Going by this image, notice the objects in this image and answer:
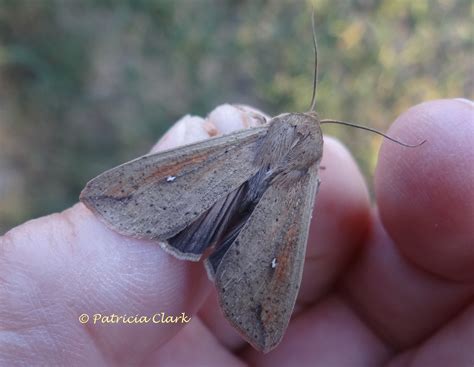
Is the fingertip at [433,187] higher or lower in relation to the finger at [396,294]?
higher

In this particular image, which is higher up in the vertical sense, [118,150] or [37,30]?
[37,30]

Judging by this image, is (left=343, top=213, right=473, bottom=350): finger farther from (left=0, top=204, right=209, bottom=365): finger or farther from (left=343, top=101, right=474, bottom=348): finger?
(left=0, top=204, right=209, bottom=365): finger

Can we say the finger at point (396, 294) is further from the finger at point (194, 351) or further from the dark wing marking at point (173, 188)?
the dark wing marking at point (173, 188)

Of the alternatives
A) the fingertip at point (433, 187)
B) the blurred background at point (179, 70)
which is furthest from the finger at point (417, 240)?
the blurred background at point (179, 70)

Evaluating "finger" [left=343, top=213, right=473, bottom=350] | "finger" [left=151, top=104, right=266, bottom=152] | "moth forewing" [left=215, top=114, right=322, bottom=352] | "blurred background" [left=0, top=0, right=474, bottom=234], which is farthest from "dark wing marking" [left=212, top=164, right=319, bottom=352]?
"blurred background" [left=0, top=0, right=474, bottom=234]

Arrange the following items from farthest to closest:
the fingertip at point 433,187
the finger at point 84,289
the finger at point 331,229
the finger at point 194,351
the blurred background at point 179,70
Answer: the blurred background at point 179,70
the finger at point 331,229
the finger at point 194,351
the fingertip at point 433,187
the finger at point 84,289

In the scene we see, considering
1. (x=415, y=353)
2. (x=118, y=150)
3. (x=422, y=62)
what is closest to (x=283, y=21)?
(x=422, y=62)

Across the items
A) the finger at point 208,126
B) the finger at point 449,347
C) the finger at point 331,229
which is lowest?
the finger at point 449,347

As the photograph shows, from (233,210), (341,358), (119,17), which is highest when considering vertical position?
(119,17)

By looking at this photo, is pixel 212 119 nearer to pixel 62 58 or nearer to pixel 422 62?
pixel 62 58
